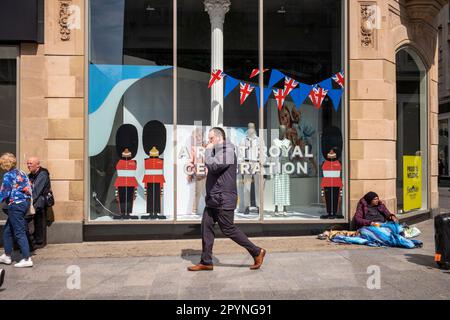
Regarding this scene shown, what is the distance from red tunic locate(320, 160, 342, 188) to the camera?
9.30 metres

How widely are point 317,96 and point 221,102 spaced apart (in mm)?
1898

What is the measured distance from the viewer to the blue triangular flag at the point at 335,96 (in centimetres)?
928

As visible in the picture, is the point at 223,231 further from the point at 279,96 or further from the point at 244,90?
the point at 279,96

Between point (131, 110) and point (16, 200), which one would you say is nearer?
point (16, 200)

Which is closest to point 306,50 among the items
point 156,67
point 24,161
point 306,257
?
point 156,67

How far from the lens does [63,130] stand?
849cm

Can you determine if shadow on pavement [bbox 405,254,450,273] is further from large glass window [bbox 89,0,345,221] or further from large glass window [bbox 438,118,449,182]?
large glass window [bbox 438,118,449,182]

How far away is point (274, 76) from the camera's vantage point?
9469 mm

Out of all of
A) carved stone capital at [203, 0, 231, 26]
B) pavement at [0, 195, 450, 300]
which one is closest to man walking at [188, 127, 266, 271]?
pavement at [0, 195, 450, 300]

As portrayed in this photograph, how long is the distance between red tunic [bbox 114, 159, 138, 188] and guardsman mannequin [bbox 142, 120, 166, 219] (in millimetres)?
219

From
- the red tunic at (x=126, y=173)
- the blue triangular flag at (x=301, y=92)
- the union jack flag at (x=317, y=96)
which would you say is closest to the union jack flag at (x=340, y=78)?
the union jack flag at (x=317, y=96)

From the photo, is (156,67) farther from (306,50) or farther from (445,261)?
(445,261)

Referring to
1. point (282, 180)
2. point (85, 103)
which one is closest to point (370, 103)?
point (282, 180)
